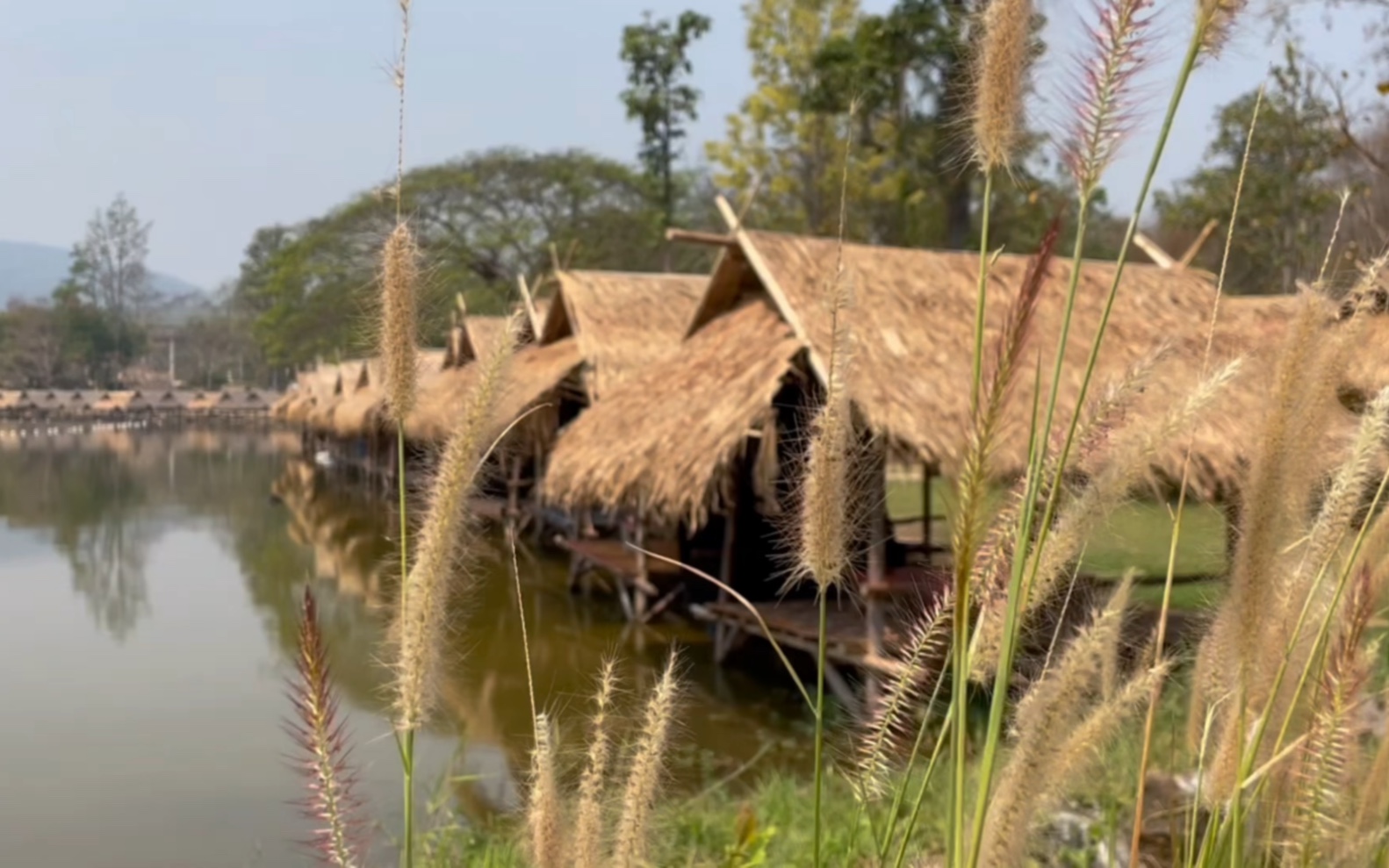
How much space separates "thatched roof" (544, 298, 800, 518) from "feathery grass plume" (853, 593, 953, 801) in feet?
14.2

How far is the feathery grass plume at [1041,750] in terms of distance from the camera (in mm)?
721

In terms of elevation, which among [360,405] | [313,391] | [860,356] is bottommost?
[360,405]

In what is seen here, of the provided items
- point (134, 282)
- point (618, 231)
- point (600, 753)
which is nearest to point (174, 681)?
point (600, 753)

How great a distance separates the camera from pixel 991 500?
2.23ft

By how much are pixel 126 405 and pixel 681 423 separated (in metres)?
39.3

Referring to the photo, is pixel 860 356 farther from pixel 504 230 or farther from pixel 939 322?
pixel 504 230

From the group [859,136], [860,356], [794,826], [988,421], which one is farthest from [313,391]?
[988,421]

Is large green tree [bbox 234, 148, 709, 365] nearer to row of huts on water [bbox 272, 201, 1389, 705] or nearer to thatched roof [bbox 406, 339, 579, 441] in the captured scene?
thatched roof [bbox 406, 339, 579, 441]

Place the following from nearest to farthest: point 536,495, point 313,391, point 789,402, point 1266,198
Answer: point 789,402
point 536,495
point 1266,198
point 313,391

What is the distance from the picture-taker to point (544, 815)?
80 centimetres

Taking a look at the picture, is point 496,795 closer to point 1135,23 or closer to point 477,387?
point 477,387

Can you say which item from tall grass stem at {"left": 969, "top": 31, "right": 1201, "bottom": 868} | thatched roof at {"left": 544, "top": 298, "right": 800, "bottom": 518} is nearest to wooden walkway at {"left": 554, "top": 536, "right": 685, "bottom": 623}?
thatched roof at {"left": 544, "top": 298, "right": 800, "bottom": 518}

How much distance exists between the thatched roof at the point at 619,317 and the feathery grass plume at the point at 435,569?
8077 mm

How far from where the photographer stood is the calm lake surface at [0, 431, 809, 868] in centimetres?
420
